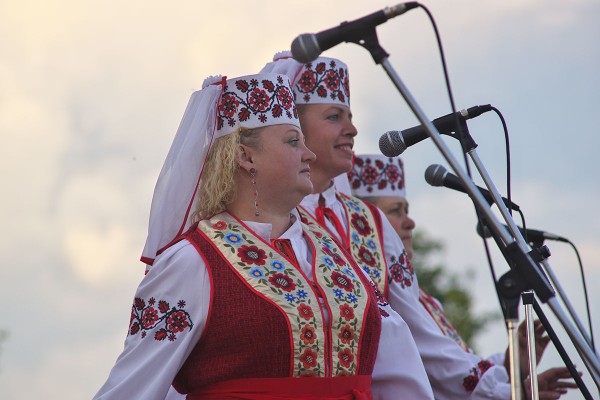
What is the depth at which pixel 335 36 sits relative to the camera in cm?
236

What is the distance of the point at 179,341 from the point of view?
304 centimetres

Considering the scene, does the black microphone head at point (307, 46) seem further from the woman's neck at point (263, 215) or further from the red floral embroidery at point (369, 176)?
the red floral embroidery at point (369, 176)

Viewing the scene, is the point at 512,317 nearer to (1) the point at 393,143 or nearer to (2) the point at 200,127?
(1) the point at 393,143

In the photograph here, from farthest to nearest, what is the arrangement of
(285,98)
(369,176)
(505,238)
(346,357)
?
(369,176) → (285,98) → (346,357) → (505,238)

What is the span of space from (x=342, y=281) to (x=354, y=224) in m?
0.83

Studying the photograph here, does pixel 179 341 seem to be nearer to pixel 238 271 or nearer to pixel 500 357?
pixel 238 271

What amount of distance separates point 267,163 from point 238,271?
0.42 m

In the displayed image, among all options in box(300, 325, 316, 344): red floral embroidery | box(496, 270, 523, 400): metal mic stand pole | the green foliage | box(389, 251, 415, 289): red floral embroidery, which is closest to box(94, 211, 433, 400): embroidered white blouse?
box(300, 325, 316, 344): red floral embroidery

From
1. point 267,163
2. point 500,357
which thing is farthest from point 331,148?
point 500,357

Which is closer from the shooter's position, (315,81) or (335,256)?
(335,256)

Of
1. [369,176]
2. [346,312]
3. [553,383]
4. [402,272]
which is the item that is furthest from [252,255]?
[369,176]

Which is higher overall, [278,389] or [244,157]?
[244,157]

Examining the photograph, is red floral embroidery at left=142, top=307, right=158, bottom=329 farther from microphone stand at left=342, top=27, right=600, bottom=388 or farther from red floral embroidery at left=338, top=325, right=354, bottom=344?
microphone stand at left=342, top=27, right=600, bottom=388

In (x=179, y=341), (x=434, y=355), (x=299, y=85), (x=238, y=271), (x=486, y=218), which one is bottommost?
(x=434, y=355)
